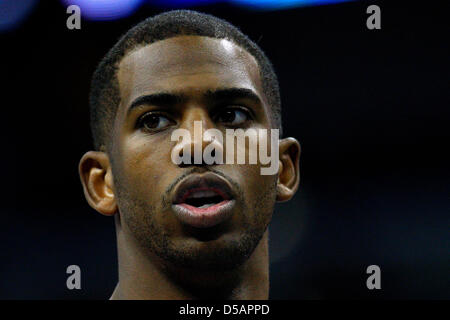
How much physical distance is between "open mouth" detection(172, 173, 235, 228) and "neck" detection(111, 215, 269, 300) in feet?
0.80

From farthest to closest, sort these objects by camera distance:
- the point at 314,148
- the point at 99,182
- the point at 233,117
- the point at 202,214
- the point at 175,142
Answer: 1. the point at 314,148
2. the point at 99,182
3. the point at 233,117
4. the point at 175,142
5. the point at 202,214

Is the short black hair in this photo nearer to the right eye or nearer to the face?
the face

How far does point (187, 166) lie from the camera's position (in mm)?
2553

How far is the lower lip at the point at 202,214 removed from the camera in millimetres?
2508

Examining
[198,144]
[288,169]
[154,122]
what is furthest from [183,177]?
[288,169]

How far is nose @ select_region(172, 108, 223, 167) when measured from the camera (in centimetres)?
254

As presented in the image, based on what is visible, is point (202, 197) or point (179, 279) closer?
point (202, 197)

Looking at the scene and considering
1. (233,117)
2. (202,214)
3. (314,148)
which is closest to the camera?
(202,214)

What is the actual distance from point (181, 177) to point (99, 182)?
0.58 metres

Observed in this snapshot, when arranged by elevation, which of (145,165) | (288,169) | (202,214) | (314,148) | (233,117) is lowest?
(202,214)

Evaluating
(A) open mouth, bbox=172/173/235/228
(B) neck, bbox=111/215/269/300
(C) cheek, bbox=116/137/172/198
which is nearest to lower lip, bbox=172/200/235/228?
(A) open mouth, bbox=172/173/235/228

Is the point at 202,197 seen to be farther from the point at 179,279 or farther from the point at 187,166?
the point at 179,279

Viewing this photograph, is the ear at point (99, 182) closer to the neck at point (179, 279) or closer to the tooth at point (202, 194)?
the neck at point (179, 279)

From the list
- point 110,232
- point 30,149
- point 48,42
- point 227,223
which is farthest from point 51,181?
point 227,223
